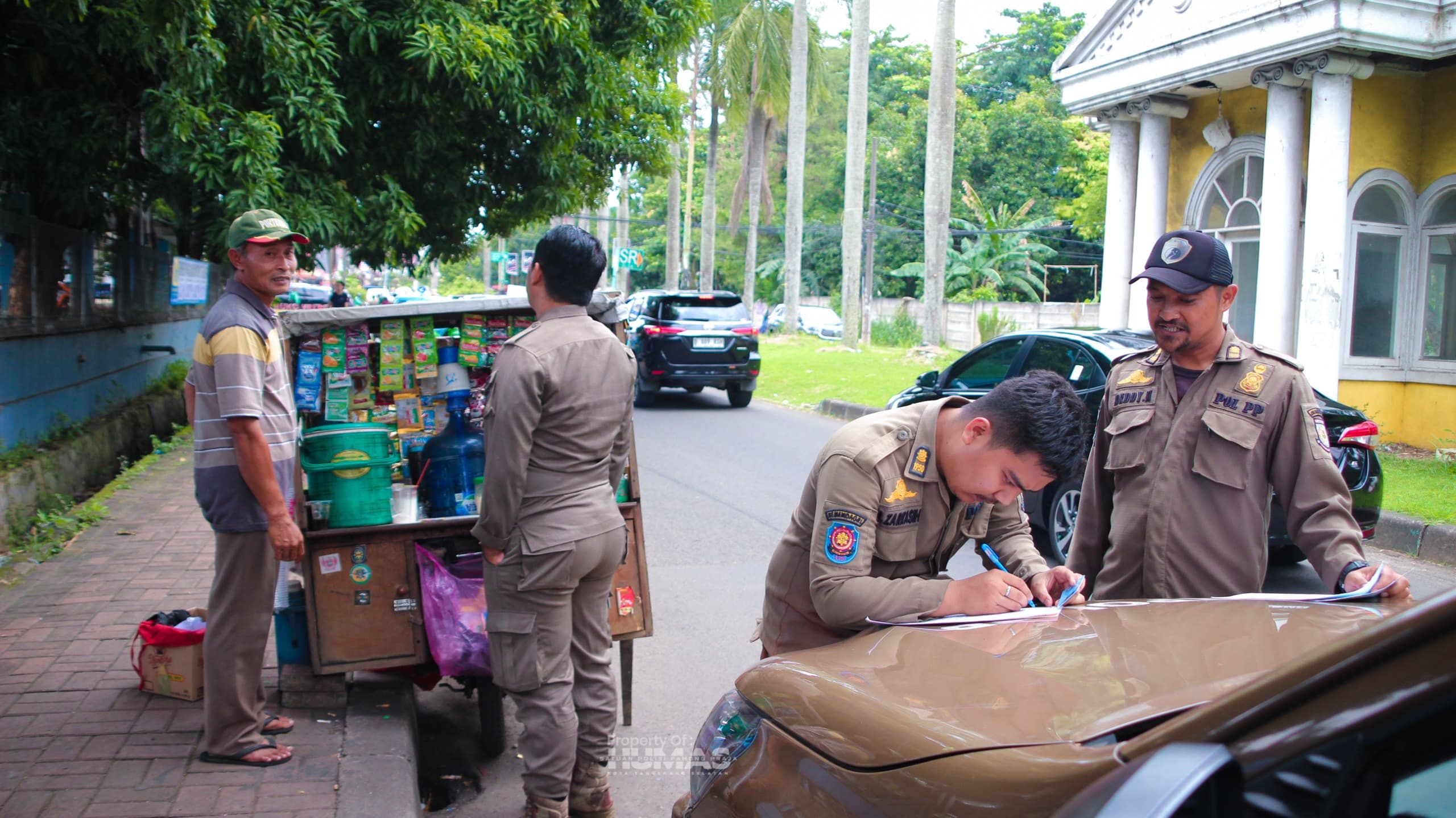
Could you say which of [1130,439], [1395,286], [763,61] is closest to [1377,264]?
[1395,286]

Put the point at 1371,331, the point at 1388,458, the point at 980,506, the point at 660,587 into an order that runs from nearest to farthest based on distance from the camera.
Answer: the point at 980,506 < the point at 660,587 < the point at 1388,458 < the point at 1371,331

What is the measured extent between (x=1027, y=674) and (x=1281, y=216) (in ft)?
36.7

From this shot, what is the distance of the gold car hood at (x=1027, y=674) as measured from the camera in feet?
5.25

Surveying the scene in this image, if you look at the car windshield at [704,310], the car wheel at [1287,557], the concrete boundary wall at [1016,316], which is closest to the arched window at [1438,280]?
the car wheel at [1287,557]

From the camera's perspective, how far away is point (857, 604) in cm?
228

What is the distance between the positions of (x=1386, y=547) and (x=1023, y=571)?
20.3ft

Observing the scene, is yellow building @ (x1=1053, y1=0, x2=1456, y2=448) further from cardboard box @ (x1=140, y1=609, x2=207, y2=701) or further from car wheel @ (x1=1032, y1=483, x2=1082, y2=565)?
cardboard box @ (x1=140, y1=609, x2=207, y2=701)

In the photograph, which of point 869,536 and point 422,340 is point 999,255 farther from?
point 869,536

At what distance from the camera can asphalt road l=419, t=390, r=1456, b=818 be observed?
12.8ft

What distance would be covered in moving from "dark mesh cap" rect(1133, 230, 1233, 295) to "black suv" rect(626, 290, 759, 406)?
12.4 metres

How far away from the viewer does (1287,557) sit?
6.63 m

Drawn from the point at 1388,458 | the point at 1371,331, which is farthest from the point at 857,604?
the point at 1371,331

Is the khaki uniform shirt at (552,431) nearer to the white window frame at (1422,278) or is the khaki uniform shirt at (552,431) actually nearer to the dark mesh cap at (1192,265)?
the dark mesh cap at (1192,265)

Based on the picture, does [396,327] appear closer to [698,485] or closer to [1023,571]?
[1023,571]
